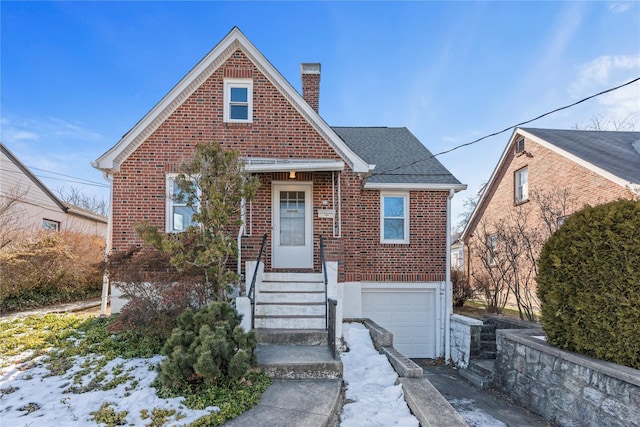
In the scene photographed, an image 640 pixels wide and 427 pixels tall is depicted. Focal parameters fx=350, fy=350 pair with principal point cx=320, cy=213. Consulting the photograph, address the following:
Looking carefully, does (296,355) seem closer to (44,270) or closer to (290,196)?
(290,196)

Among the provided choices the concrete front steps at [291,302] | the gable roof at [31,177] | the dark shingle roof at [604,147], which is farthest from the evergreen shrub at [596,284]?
the gable roof at [31,177]

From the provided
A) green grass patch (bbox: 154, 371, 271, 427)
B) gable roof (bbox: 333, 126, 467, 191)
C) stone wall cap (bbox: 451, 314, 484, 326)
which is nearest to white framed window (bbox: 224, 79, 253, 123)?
gable roof (bbox: 333, 126, 467, 191)

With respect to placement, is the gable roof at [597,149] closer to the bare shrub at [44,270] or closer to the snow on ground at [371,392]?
the snow on ground at [371,392]

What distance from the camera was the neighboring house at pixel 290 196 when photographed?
27.3 ft

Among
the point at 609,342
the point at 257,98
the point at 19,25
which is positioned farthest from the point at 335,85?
the point at 609,342

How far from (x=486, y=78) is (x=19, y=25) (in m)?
14.2

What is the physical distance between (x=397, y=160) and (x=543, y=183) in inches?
265

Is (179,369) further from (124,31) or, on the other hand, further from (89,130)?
(89,130)

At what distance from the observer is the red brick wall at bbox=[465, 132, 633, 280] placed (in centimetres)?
1120

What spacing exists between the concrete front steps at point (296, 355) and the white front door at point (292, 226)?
2.66m

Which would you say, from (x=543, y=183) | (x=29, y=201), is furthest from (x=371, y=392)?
(x=29, y=201)

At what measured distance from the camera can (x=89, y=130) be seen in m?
21.3

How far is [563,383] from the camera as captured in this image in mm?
5020

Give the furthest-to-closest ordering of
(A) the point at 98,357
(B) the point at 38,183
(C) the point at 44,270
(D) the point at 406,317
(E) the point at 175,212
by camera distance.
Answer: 1. (B) the point at 38,183
2. (C) the point at 44,270
3. (D) the point at 406,317
4. (E) the point at 175,212
5. (A) the point at 98,357
